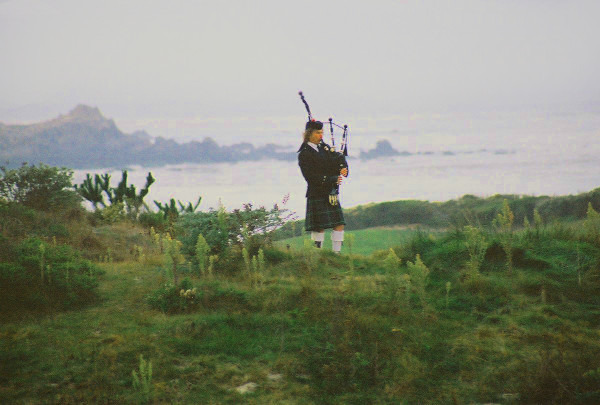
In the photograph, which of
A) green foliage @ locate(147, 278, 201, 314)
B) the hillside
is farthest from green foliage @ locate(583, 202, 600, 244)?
green foliage @ locate(147, 278, 201, 314)

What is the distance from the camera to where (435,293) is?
637cm

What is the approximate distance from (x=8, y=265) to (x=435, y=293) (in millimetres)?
4983

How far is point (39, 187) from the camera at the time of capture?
1590 cm

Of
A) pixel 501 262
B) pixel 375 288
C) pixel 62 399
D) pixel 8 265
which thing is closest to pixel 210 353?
pixel 62 399

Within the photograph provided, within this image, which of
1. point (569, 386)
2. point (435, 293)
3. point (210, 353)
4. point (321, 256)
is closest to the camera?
point (569, 386)

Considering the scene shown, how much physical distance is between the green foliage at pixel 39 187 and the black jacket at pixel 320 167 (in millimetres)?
10013

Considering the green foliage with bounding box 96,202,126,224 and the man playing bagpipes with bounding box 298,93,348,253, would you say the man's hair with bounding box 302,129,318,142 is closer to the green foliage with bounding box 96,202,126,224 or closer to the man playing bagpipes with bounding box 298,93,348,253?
the man playing bagpipes with bounding box 298,93,348,253

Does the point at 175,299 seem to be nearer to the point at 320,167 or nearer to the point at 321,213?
the point at 321,213

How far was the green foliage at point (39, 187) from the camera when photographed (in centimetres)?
1548

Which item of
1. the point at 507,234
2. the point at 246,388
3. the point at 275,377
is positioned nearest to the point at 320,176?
the point at 507,234

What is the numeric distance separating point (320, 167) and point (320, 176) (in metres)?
0.15

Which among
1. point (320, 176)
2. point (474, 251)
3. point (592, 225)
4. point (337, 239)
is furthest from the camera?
point (337, 239)

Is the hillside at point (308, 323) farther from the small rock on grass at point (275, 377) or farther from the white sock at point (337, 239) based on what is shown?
the white sock at point (337, 239)

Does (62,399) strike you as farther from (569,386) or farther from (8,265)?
(569,386)
